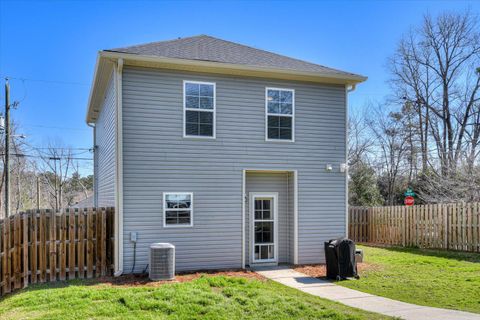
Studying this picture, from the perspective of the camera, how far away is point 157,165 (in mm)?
8641

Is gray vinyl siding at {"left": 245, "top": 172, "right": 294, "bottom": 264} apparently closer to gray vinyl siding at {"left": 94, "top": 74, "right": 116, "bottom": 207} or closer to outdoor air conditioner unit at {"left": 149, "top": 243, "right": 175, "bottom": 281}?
outdoor air conditioner unit at {"left": 149, "top": 243, "right": 175, "bottom": 281}

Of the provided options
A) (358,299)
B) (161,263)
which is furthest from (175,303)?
(358,299)

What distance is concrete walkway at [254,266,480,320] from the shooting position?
17.4ft

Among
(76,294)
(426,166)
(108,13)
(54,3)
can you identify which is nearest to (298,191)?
(76,294)

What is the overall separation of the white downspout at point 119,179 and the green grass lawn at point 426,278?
4.86m

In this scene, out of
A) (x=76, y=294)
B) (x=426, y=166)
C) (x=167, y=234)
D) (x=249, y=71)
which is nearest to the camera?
(x=76, y=294)

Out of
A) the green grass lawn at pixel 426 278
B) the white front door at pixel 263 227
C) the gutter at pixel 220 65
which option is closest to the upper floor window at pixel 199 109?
the gutter at pixel 220 65

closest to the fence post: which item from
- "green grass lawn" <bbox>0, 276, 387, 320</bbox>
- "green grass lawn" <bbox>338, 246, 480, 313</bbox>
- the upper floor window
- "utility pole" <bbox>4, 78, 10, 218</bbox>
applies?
"green grass lawn" <bbox>0, 276, 387, 320</bbox>

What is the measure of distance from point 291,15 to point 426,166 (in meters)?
15.3

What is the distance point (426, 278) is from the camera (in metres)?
8.00

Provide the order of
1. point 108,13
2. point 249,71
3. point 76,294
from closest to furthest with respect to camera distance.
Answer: point 76,294, point 249,71, point 108,13

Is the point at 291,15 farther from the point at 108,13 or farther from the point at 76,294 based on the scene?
the point at 76,294

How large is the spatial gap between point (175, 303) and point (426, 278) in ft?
18.3

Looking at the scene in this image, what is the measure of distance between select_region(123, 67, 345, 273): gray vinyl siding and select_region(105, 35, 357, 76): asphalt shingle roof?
44cm
